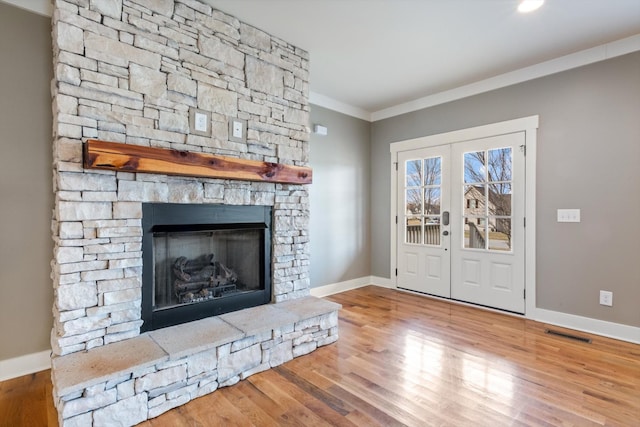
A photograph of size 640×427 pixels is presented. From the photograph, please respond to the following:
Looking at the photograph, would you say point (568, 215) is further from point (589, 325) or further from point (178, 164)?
point (178, 164)

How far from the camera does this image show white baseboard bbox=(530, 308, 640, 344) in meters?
2.89

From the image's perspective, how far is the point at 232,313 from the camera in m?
2.61

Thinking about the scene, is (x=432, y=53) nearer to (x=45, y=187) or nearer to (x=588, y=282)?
(x=588, y=282)

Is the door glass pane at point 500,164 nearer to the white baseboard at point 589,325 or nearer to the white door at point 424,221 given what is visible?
the white door at point 424,221

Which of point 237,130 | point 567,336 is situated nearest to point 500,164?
point 567,336

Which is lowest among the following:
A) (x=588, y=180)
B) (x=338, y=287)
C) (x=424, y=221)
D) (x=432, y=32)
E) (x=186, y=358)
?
(x=338, y=287)

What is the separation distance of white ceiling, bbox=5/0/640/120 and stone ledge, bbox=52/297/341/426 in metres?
2.38

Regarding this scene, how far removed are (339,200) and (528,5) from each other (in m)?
2.84

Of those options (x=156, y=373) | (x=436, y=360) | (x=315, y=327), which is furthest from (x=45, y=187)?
(x=436, y=360)

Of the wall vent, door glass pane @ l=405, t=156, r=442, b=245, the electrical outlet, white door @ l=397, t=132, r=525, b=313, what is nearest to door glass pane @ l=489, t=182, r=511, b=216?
white door @ l=397, t=132, r=525, b=313

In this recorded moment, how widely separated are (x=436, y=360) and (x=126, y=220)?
2.45 m

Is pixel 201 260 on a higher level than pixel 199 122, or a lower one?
lower

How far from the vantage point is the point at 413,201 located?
452cm

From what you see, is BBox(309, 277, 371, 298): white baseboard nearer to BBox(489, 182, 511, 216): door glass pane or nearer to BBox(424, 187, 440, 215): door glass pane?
BBox(424, 187, 440, 215): door glass pane
